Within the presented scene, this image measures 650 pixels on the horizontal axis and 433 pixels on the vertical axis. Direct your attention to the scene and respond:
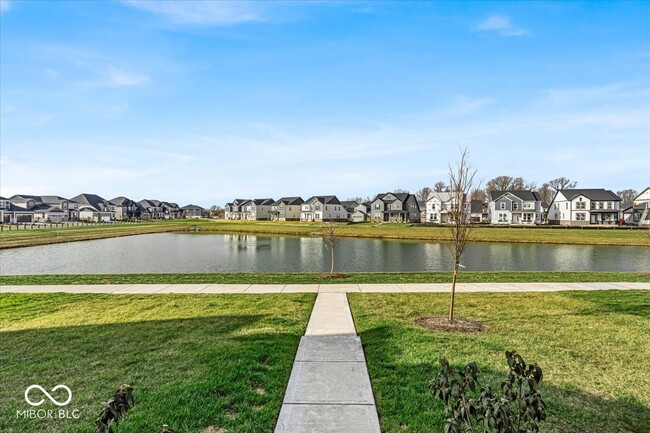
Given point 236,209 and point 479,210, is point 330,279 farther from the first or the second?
point 236,209

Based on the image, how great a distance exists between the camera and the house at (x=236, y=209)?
11081 cm

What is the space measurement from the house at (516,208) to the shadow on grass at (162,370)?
229ft

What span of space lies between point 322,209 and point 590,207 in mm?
53216

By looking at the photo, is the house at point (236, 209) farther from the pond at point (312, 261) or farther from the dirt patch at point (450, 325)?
the dirt patch at point (450, 325)

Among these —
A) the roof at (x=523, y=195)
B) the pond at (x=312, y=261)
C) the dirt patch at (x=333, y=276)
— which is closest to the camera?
the dirt patch at (x=333, y=276)

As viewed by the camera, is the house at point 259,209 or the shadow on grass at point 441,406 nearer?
the shadow on grass at point 441,406

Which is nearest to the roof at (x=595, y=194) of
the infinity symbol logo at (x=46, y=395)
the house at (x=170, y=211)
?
the infinity symbol logo at (x=46, y=395)

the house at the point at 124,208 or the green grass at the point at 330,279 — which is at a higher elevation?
the house at the point at 124,208

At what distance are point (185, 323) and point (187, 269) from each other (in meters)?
14.4

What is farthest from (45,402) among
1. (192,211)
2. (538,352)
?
(192,211)

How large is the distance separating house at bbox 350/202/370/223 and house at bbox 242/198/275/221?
91.2 feet

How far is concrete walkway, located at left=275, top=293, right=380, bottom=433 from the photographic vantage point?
13.8ft

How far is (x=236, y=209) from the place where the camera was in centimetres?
11244

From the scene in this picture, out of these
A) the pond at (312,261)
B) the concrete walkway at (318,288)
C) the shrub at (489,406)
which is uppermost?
the shrub at (489,406)
